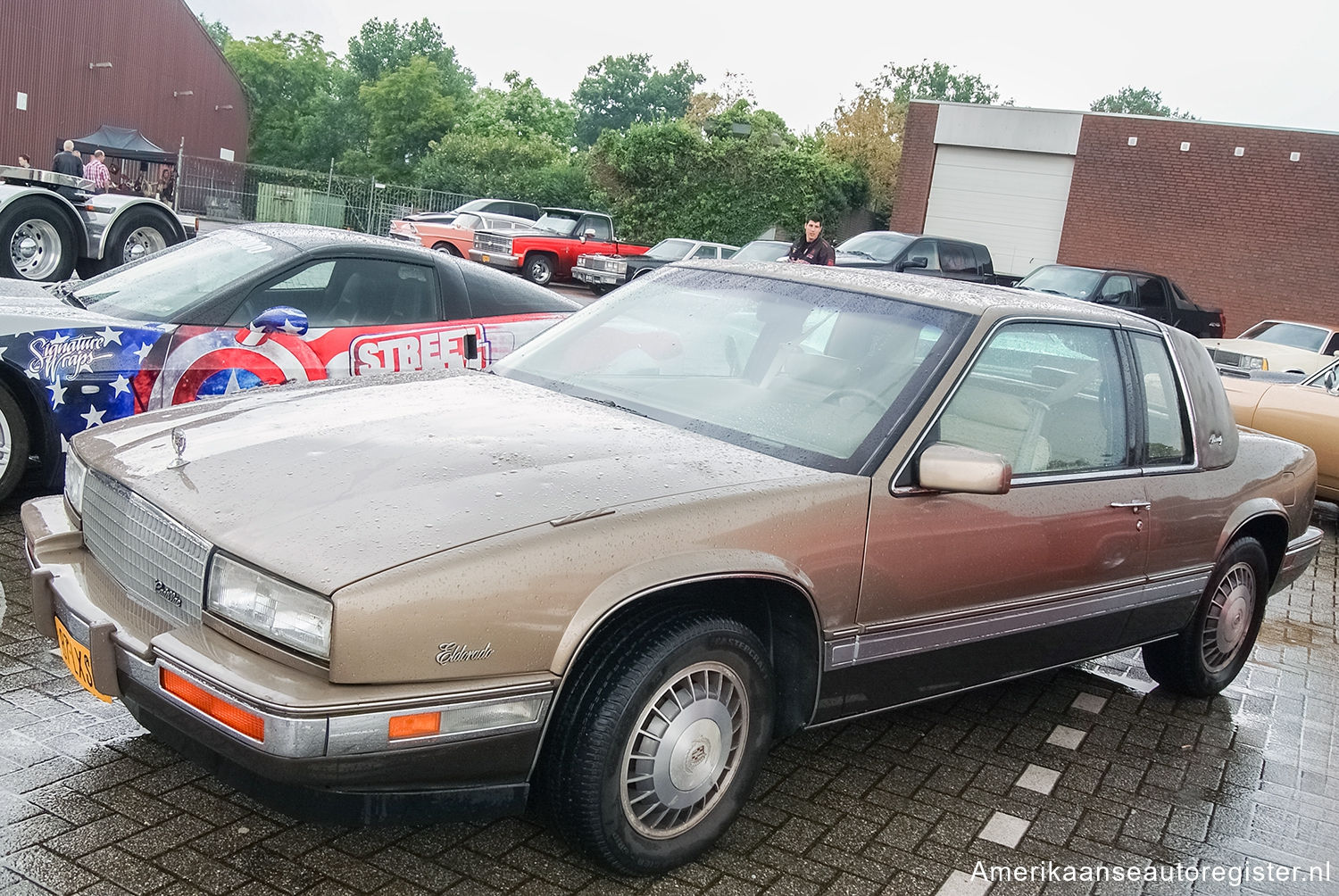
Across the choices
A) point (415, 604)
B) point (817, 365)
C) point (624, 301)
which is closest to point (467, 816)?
point (415, 604)

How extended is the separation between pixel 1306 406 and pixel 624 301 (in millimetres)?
6994

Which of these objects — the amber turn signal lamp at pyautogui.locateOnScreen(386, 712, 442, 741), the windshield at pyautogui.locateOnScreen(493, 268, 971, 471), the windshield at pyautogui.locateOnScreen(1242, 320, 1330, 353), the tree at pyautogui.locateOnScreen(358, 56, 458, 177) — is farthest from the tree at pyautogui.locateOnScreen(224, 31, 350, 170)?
the amber turn signal lamp at pyautogui.locateOnScreen(386, 712, 442, 741)

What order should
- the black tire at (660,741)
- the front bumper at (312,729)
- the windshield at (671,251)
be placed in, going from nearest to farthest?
the front bumper at (312,729) → the black tire at (660,741) → the windshield at (671,251)

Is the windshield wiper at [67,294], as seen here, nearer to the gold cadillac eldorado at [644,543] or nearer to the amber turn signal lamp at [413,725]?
the gold cadillac eldorado at [644,543]

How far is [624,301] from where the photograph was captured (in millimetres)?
4430

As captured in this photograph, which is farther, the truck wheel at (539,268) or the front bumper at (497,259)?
the truck wheel at (539,268)

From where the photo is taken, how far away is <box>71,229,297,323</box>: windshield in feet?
18.9

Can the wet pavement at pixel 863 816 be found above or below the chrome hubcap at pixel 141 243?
below

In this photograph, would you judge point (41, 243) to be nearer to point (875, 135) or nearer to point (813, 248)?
point (813, 248)

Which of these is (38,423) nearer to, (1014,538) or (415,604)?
(415,604)

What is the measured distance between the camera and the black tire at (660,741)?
2.80 meters

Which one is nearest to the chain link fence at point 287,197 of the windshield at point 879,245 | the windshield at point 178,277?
the windshield at point 879,245

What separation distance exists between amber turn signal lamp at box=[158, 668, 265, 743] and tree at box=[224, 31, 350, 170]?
6237 centimetres

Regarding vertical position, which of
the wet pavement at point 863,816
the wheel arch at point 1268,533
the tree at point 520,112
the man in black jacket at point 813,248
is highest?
the tree at point 520,112
